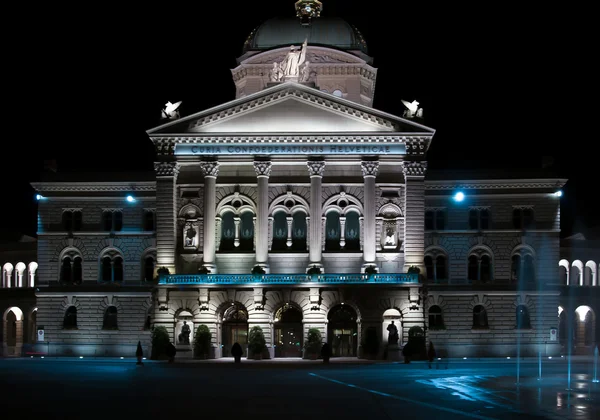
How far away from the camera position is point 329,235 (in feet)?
269

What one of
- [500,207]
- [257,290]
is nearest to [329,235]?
[257,290]

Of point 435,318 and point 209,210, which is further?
point 435,318

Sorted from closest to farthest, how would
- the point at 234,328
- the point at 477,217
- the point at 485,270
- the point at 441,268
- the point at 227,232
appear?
1. the point at 234,328
2. the point at 227,232
3. the point at 485,270
4. the point at 477,217
5. the point at 441,268

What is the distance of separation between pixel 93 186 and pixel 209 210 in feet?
46.6

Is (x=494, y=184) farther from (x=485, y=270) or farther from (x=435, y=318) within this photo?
(x=435, y=318)

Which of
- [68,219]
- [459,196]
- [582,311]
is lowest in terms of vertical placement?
[582,311]

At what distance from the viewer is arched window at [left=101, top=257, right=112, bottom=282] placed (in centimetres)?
8919

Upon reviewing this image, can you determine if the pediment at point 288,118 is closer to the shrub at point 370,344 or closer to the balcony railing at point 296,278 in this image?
the balcony railing at point 296,278

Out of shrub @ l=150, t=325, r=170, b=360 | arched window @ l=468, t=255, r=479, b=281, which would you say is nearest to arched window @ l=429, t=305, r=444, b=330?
arched window @ l=468, t=255, r=479, b=281

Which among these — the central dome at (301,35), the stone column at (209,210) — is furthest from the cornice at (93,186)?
the central dome at (301,35)

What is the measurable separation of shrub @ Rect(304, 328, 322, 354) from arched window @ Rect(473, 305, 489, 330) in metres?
17.3

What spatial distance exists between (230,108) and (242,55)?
Answer: 19414 mm

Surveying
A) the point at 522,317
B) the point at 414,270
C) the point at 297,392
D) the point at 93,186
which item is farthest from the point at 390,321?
the point at 297,392

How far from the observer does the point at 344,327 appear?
78.4m
